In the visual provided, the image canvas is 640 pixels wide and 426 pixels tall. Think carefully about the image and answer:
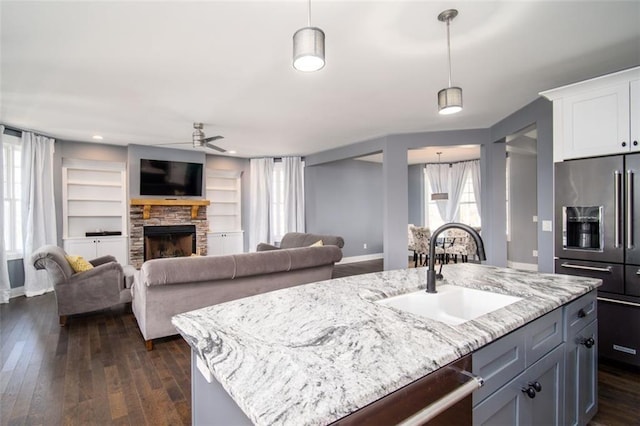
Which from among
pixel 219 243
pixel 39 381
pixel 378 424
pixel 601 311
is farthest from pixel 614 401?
pixel 219 243

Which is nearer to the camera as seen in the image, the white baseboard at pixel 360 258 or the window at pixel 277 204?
the window at pixel 277 204

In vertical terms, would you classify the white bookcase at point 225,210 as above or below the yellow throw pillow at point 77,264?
above

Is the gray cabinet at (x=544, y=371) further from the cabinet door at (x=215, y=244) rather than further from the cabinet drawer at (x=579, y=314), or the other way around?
the cabinet door at (x=215, y=244)

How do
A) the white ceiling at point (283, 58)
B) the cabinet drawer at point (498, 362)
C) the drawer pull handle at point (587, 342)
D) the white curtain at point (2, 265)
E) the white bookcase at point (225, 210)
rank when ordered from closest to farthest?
1. the cabinet drawer at point (498, 362)
2. the drawer pull handle at point (587, 342)
3. the white ceiling at point (283, 58)
4. the white curtain at point (2, 265)
5. the white bookcase at point (225, 210)

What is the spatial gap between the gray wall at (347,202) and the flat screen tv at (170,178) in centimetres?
250

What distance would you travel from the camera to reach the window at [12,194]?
15.5 feet

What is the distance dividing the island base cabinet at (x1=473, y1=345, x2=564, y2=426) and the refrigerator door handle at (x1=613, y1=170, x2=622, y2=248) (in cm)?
162

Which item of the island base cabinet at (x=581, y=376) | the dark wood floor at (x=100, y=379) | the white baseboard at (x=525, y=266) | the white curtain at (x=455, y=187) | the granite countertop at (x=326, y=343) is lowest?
the dark wood floor at (x=100, y=379)

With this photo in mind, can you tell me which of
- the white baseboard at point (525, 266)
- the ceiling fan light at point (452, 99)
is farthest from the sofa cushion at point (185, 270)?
the white baseboard at point (525, 266)

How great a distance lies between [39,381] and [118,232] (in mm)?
4287

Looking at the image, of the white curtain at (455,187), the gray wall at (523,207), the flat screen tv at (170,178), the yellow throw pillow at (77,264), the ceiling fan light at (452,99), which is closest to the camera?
the ceiling fan light at (452,99)

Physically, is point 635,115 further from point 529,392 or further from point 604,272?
point 529,392

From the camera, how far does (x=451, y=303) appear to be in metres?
1.69

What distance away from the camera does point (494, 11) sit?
6.81 ft
